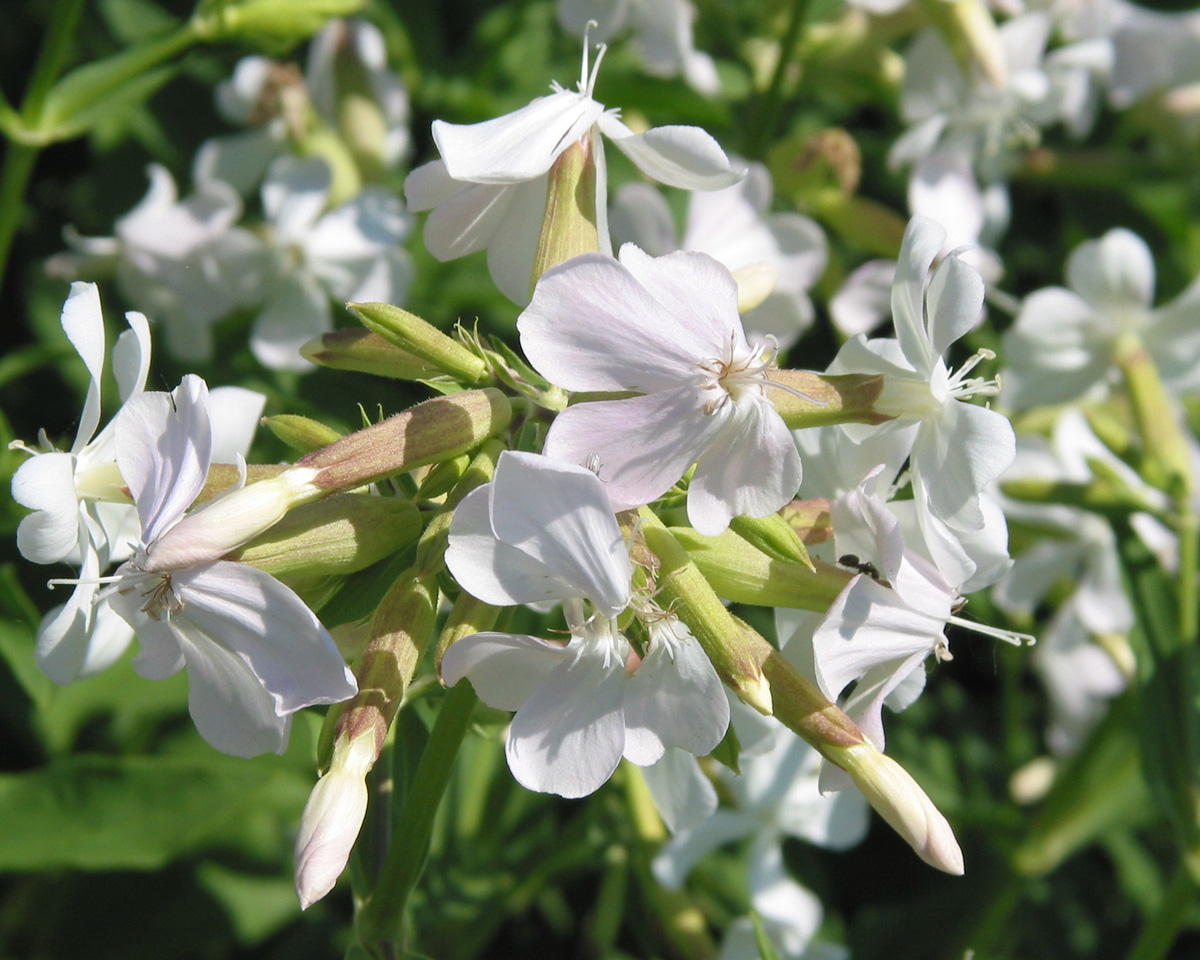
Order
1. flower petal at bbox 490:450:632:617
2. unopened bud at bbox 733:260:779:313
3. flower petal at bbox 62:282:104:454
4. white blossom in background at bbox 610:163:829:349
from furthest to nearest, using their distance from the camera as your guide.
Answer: white blossom in background at bbox 610:163:829:349 < unopened bud at bbox 733:260:779:313 < flower petal at bbox 62:282:104:454 < flower petal at bbox 490:450:632:617

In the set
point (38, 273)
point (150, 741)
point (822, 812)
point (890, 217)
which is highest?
point (890, 217)

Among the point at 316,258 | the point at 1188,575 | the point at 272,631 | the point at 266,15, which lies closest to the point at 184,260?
the point at 316,258

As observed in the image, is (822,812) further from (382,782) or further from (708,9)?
(708,9)

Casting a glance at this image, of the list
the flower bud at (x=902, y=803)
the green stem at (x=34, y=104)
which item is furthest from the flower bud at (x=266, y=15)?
the flower bud at (x=902, y=803)

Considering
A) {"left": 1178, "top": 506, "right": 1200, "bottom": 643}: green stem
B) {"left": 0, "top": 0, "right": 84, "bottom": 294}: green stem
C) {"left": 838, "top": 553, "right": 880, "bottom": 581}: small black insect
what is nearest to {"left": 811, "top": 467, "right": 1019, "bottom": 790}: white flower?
{"left": 838, "top": 553, "right": 880, "bottom": 581}: small black insect

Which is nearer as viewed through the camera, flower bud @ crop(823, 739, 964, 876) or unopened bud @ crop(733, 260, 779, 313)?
flower bud @ crop(823, 739, 964, 876)

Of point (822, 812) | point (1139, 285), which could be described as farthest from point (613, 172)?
point (822, 812)

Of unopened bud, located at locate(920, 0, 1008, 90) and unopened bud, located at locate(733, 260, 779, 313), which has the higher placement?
unopened bud, located at locate(733, 260, 779, 313)

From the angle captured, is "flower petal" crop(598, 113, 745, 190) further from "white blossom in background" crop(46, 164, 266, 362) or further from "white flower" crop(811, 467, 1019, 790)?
"white blossom in background" crop(46, 164, 266, 362)
